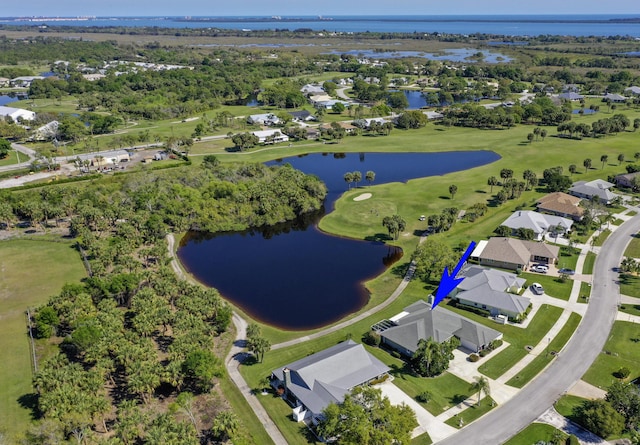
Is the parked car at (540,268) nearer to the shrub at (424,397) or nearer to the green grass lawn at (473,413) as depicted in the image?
the green grass lawn at (473,413)

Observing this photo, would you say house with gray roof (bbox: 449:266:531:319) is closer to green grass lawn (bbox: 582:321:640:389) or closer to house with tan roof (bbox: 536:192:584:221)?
green grass lawn (bbox: 582:321:640:389)

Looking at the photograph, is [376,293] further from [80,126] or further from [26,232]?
[80,126]

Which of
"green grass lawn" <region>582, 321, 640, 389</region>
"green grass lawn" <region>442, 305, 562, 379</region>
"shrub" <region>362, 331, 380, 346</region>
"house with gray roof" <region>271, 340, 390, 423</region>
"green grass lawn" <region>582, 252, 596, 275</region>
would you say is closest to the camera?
"house with gray roof" <region>271, 340, 390, 423</region>

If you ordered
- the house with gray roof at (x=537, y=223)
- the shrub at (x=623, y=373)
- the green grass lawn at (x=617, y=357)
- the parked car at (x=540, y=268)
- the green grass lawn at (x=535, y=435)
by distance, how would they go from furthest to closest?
the house with gray roof at (x=537, y=223) < the parked car at (x=540, y=268) < the green grass lawn at (x=617, y=357) < the shrub at (x=623, y=373) < the green grass lawn at (x=535, y=435)

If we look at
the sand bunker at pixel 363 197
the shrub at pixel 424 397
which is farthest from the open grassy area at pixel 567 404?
the sand bunker at pixel 363 197

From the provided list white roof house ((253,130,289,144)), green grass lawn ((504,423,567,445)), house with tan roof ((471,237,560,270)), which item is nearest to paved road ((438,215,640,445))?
green grass lawn ((504,423,567,445))

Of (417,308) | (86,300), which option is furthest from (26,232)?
(417,308)
